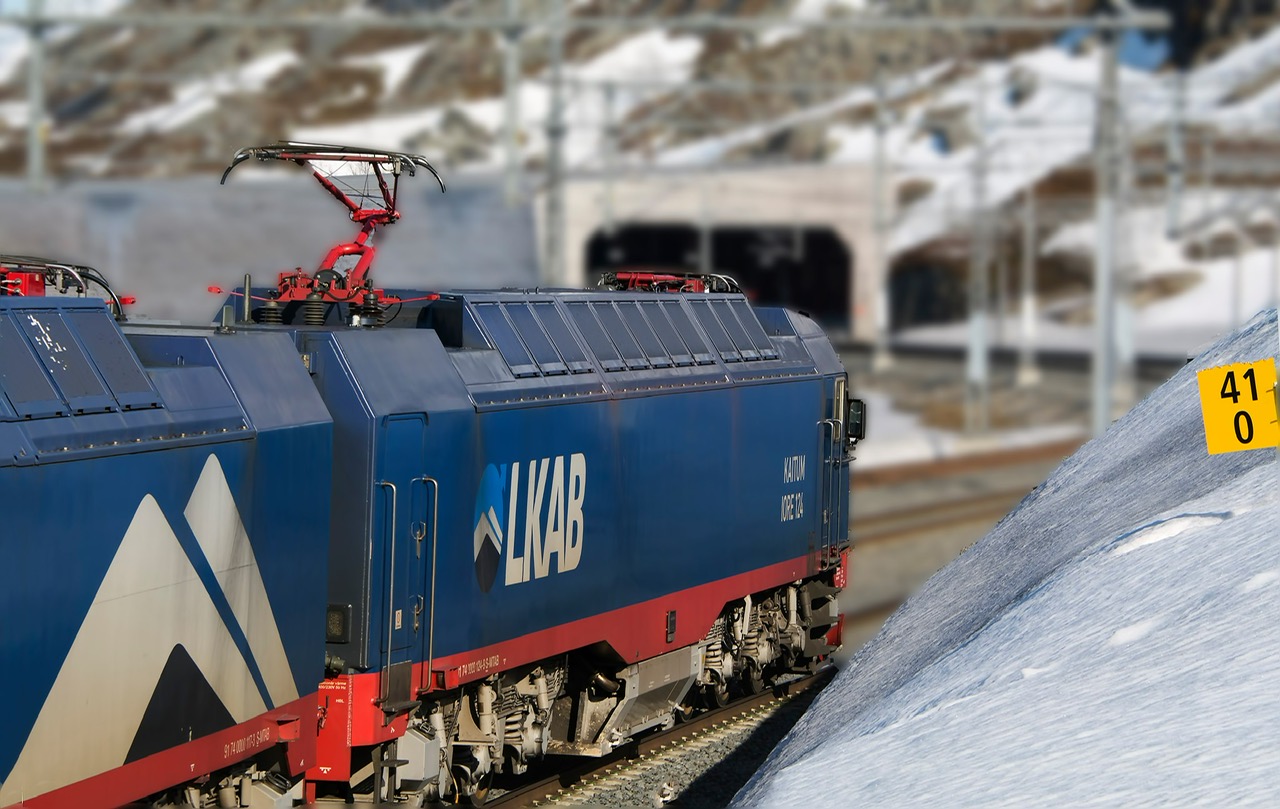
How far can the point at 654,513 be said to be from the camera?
57.8 ft

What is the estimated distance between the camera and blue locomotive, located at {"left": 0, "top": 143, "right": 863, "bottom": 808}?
1010 centimetres

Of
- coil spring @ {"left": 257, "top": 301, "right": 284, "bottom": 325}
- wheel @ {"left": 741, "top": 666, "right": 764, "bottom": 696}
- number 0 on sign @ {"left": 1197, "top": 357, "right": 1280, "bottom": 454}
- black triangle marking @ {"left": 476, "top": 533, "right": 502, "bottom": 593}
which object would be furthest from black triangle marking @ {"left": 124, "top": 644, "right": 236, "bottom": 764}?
wheel @ {"left": 741, "top": 666, "right": 764, "bottom": 696}

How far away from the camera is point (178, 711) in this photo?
430 inches

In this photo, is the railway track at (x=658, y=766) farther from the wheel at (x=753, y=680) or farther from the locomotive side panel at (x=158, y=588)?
the locomotive side panel at (x=158, y=588)

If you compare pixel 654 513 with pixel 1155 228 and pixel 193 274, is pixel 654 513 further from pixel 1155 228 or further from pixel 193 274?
A: pixel 1155 228

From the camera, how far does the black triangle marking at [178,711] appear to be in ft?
34.8

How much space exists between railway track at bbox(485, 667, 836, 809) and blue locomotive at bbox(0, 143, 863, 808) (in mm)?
301

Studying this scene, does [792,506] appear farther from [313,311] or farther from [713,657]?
[313,311]

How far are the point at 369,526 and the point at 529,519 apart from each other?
2430mm

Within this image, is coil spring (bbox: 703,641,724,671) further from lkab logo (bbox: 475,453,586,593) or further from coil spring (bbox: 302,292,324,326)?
coil spring (bbox: 302,292,324,326)

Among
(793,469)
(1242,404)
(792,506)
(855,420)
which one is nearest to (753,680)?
(792,506)

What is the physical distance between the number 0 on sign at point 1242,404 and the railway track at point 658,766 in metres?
6.61

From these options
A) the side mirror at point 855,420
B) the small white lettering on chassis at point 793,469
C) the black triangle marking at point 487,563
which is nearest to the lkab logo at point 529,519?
the black triangle marking at point 487,563

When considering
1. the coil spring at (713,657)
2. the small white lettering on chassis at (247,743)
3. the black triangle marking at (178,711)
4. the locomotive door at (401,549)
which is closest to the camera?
the black triangle marking at (178,711)
